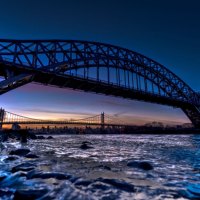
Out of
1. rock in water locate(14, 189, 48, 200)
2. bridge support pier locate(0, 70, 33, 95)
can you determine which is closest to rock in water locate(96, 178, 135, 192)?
rock in water locate(14, 189, 48, 200)

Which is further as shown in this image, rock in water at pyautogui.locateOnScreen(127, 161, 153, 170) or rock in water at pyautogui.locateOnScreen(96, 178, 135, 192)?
rock in water at pyautogui.locateOnScreen(127, 161, 153, 170)

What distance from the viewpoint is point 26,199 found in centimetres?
494

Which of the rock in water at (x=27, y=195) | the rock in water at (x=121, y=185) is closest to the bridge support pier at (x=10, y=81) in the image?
the rock in water at (x=121, y=185)

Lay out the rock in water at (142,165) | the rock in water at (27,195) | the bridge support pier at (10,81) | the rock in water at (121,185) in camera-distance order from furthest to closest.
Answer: the bridge support pier at (10,81) < the rock in water at (142,165) < the rock in water at (121,185) < the rock in water at (27,195)

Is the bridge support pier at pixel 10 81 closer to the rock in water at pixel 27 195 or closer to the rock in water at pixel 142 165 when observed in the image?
the rock in water at pixel 142 165

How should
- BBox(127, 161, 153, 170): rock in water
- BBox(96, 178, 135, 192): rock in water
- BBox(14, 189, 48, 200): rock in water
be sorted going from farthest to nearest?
BBox(127, 161, 153, 170): rock in water
BBox(96, 178, 135, 192): rock in water
BBox(14, 189, 48, 200): rock in water

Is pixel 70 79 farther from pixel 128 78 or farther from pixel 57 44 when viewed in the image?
pixel 128 78

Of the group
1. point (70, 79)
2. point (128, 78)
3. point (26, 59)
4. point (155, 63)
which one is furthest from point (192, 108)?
point (26, 59)

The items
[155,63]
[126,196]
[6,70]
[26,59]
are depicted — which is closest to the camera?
[126,196]

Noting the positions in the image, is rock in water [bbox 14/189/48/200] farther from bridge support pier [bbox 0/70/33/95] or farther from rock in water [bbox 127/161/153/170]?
bridge support pier [bbox 0/70/33/95]

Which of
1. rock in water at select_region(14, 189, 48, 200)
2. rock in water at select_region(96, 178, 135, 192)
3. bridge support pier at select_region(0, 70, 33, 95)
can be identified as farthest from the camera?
bridge support pier at select_region(0, 70, 33, 95)

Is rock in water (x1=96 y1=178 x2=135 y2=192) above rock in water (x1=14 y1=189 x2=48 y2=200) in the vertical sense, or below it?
below

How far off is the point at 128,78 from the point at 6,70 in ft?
106

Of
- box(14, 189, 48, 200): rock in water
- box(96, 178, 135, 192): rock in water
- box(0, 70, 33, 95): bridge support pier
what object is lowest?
box(96, 178, 135, 192): rock in water
